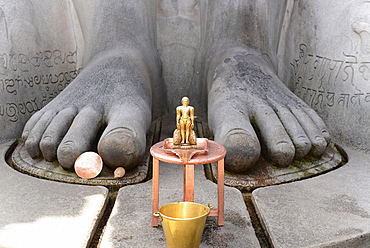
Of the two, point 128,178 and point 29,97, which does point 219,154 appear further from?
point 29,97

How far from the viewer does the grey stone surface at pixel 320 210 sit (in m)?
1.05

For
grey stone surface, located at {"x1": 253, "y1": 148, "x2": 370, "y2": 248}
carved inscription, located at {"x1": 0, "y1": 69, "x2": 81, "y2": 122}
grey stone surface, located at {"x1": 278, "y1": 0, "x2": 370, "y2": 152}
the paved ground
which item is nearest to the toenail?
the paved ground

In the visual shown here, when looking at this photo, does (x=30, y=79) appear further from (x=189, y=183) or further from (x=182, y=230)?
(x=182, y=230)

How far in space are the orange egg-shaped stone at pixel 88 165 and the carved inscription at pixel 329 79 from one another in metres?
0.96

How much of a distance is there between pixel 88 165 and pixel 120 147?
115 mm

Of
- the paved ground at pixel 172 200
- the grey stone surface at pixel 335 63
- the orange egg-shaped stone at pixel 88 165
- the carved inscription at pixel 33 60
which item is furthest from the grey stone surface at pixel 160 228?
the carved inscription at pixel 33 60

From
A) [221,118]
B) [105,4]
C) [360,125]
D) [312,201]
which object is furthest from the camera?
[105,4]

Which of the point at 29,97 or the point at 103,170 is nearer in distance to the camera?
the point at 103,170

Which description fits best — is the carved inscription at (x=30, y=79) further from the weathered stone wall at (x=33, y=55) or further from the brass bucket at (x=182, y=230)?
the brass bucket at (x=182, y=230)

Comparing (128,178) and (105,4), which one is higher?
(105,4)

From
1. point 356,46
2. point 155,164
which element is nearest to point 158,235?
point 155,164

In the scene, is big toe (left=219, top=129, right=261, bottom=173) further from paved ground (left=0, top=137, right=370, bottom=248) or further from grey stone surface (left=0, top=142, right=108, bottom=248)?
grey stone surface (left=0, top=142, right=108, bottom=248)

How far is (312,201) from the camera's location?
124 centimetres

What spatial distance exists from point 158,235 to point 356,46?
111 cm
